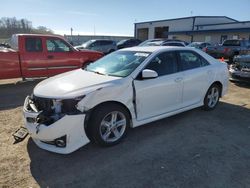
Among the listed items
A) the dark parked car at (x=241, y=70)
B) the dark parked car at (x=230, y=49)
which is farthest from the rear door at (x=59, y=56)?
the dark parked car at (x=230, y=49)

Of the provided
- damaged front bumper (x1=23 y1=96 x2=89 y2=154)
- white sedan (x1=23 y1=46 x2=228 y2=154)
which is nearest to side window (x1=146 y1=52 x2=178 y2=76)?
white sedan (x1=23 y1=46 x2=228 y2=154)

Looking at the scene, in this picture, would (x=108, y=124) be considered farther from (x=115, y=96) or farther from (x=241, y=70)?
(x=241, y=70)

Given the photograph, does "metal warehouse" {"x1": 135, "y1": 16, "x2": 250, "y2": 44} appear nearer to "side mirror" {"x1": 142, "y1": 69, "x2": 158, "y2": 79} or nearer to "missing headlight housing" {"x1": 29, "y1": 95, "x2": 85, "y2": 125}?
"side mirror" {"x1": 142, "y1": 69, "x2": 158, "y2": 79}

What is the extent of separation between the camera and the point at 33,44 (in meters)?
8.14

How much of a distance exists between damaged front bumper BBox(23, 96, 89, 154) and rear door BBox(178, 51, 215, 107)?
2429 millimetres

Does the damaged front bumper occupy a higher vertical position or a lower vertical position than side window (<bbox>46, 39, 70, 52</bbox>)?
lower

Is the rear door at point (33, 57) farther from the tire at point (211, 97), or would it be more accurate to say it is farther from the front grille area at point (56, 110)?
A: the tire at point (211, 97)

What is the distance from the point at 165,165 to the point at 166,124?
1.52 meters

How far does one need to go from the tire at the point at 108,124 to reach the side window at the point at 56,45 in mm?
5795

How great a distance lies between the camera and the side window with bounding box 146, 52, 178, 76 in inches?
167

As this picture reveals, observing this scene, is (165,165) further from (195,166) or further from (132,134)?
(132,134)

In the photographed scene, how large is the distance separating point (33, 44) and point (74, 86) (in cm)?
547

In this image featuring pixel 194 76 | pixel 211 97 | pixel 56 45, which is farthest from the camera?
pixel 56 45

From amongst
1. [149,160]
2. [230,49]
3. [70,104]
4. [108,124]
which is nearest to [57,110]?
[70,104]
